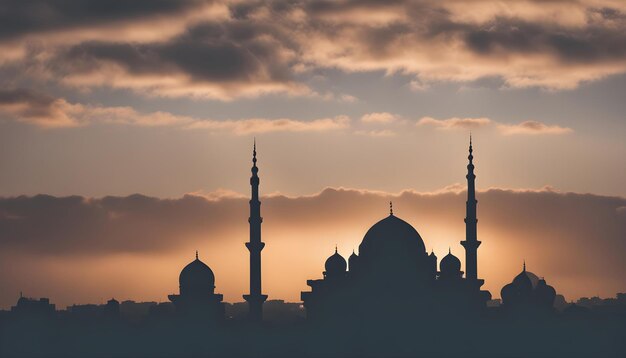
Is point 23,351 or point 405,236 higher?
point 405,236

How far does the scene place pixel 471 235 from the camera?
87.6 metres

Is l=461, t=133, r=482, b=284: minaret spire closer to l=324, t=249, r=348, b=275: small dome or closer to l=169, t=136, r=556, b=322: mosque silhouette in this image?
l=169, t=136, r=556, b=322: mosque silhouette

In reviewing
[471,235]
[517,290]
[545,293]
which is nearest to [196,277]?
[471,235]

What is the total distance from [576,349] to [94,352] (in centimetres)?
2508

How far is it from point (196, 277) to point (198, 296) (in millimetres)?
1006

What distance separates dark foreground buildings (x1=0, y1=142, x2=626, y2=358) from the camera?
84000mm

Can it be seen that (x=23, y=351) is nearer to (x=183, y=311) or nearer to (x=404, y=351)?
(x=183, y=311)

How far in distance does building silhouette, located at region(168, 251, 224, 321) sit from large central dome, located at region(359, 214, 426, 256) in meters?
8.41

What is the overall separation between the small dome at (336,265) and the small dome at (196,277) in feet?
20.4

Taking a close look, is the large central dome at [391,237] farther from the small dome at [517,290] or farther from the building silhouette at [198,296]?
the building silhouette at [198,296]

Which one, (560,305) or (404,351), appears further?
(560,305)

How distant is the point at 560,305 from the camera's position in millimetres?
148875

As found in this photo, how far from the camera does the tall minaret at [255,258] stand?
86562 mm

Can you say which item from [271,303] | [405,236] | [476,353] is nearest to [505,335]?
[476,353]
